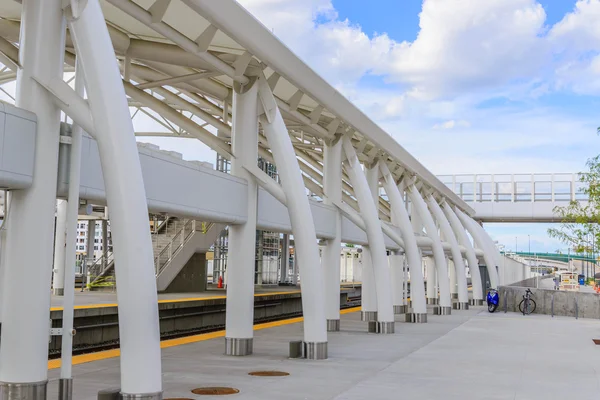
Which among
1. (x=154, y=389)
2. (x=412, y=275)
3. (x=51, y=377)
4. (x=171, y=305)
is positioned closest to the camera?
(x=154, y=389)

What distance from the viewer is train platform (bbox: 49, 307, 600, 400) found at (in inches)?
373

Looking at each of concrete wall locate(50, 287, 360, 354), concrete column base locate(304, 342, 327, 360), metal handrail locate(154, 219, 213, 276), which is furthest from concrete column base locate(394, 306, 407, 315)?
concrete column base locate(304, 342, 327, 360)

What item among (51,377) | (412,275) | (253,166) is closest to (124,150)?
(51,377)

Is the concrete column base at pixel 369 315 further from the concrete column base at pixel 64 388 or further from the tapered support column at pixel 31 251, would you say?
the tapered support column at pixel 31 251

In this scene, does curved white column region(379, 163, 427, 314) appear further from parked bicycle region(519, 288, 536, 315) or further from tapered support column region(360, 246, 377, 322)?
parked bicycle region(519, 288, 536, 315)

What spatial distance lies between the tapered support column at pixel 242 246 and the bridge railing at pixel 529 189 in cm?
3573

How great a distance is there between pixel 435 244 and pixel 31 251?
66.9 feet

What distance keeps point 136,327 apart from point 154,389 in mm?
689

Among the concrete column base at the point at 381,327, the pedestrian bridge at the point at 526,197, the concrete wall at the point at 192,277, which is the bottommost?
the concrete column base at the point at 381,327

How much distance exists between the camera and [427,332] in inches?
758

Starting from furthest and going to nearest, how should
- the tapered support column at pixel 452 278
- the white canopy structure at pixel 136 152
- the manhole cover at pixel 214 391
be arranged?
the tapered support column at pixel 452 278, the manhole cover at pixel 214 391, the white canopy structure at pixel 136 152

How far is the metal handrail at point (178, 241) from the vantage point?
97.9ft

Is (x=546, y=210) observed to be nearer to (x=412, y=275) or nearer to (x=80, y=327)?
(x=412, y=275)

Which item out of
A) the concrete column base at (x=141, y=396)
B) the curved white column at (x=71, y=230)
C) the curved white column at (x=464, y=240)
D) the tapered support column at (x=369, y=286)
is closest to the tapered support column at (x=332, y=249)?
the tapered support column at (x=369, y=286)
